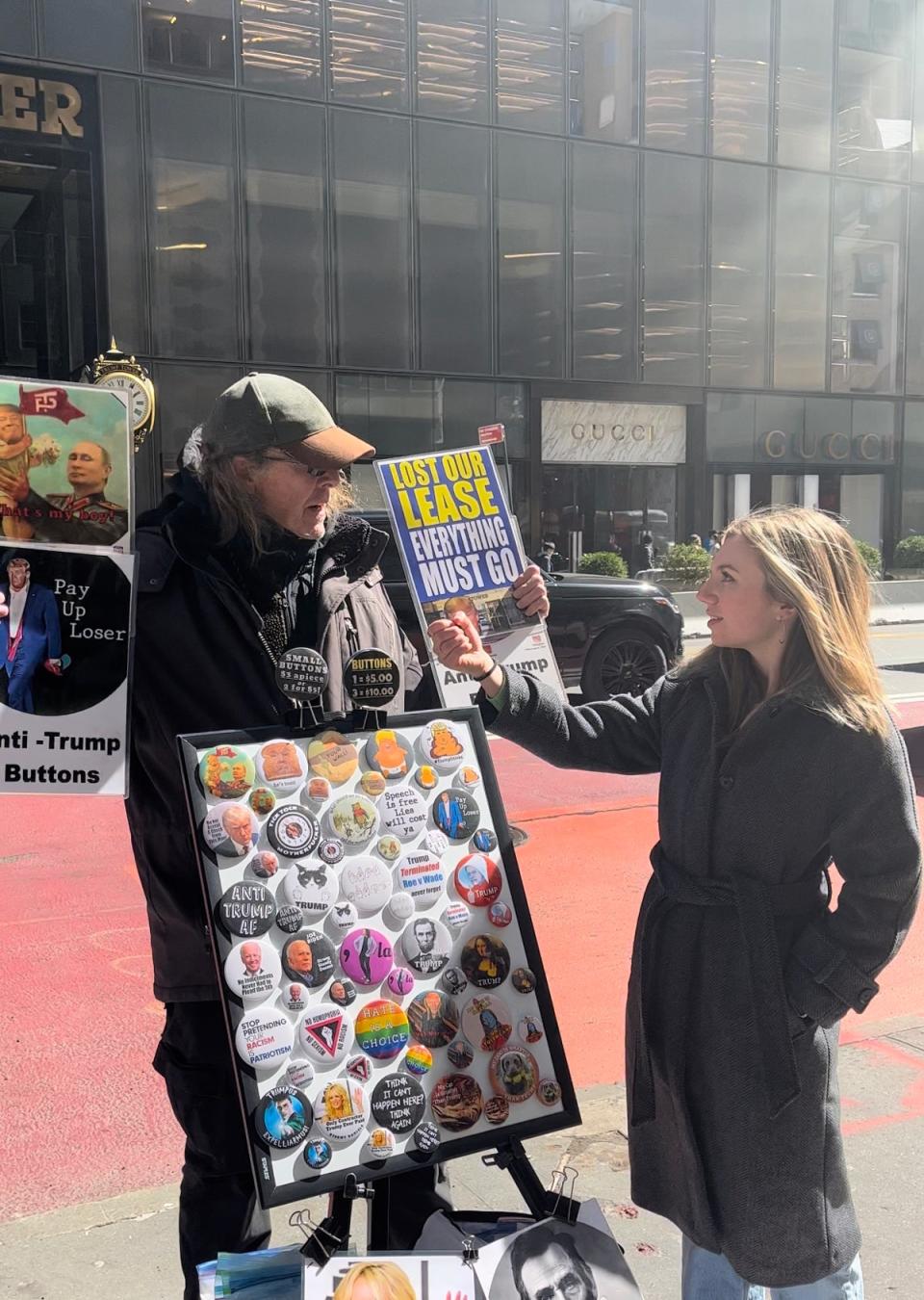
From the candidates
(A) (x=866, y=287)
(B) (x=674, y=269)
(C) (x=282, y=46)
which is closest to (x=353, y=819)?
(C) (x=282, y=46)

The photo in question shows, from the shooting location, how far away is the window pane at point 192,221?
66.0 feet

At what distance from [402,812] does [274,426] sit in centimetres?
79

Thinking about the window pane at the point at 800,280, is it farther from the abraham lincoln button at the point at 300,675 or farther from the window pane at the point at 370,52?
the abraham lincoln button at the point at 300,675

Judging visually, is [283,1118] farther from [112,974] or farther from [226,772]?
[112,974]

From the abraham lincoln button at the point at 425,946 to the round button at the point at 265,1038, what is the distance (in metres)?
0.23

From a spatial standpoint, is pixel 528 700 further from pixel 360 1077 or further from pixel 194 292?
pixel 194 292

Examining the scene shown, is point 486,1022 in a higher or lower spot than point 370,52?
lower

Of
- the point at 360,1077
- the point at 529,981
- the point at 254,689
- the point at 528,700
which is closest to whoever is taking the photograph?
the point at 360,1077

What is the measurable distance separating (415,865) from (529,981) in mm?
299

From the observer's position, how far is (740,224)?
25500 millimetres

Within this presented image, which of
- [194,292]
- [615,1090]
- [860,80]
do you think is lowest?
[615,1090]

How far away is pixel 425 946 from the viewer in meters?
2.04

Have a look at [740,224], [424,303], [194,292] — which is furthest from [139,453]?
[740,224]

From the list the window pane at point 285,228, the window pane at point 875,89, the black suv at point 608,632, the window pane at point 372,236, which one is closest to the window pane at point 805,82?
the window pane at point 875,89
